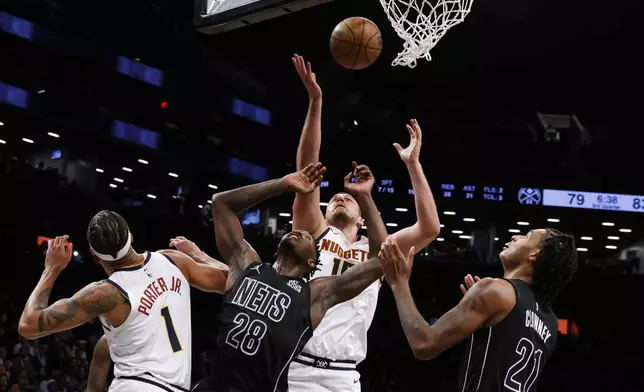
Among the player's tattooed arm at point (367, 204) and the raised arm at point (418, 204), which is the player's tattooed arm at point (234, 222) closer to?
the player's tattooed arm at point (367, 204)

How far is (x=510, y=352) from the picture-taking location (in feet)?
12.5

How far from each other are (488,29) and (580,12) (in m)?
2.31

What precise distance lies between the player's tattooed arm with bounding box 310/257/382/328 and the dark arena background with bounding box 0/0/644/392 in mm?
12850

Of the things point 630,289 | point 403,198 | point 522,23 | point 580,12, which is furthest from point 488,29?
point 630,289

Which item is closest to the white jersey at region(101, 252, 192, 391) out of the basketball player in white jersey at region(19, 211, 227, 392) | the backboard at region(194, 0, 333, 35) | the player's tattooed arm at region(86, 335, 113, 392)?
the basketball player in white jersey at region(19, 211, 227, 392)

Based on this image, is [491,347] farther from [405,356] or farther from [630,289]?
[630,289]

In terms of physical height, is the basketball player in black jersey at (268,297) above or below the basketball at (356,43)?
below

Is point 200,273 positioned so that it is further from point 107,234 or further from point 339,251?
point 339,251

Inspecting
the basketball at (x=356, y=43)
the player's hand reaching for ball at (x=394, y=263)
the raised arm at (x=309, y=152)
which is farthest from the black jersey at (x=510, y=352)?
the basketball at (x=356, y=43)

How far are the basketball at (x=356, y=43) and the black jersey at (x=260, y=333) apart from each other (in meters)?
2.15

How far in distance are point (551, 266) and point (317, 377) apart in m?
1.65

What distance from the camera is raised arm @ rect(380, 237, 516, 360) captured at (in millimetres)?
3754

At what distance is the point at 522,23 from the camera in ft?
66.9

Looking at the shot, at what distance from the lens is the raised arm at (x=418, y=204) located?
4.48 m
